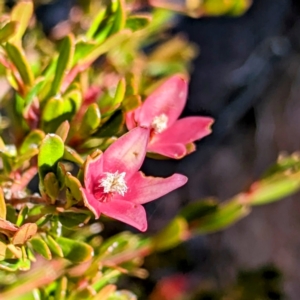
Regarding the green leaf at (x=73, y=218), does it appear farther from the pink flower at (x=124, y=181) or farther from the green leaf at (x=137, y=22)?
the green leaf at (x=137, y=22)

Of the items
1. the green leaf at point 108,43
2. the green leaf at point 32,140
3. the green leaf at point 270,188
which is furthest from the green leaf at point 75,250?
the green leaf at point 270,188

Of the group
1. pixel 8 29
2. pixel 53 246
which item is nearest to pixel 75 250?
pixel 53 246

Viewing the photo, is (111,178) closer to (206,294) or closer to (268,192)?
(268,192)

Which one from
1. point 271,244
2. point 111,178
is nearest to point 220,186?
point 271,244

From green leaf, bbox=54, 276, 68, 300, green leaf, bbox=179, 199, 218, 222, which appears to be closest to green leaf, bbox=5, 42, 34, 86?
green leaf, bbox=54, 276, 68, 300

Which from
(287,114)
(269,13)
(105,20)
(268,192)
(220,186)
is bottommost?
(220,186)

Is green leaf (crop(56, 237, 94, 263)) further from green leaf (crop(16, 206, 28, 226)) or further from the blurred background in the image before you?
the blurred background
